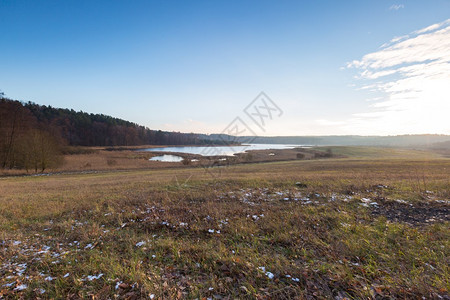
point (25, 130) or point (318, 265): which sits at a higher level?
point (25, 130)

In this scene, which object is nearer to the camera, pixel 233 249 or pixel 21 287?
pixel 21 287

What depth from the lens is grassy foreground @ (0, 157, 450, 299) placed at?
3.42 metres

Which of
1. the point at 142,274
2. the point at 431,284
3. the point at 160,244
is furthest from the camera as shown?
the point at 160,244

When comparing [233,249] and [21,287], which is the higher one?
[21,287]

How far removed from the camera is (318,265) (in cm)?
398

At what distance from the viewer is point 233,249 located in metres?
4.85

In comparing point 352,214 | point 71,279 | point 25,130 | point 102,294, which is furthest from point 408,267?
point 25,130

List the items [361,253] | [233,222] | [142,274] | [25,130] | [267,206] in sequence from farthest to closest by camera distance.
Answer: [25,130] < [267,206] < [233,222] < [361,253] < [142,274]

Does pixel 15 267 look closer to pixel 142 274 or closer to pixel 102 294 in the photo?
pixel 102 294

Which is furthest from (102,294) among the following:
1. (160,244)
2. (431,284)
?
(431,284)

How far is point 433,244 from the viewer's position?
184 inches

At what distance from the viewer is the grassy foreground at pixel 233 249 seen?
135 inches

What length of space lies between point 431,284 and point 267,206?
16.1 feet

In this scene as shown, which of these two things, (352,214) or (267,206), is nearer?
(352,214)
